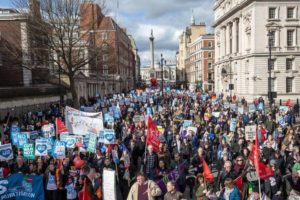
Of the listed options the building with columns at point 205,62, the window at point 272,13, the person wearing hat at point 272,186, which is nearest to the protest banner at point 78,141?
the person wearing hat at point 272,186

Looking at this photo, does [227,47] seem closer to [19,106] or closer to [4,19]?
[4,19]

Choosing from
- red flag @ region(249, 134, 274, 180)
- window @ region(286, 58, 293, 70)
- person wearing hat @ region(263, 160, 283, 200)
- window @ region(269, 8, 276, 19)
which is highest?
window @ region(269, 8, 276, 19)

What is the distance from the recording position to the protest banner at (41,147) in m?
12.7

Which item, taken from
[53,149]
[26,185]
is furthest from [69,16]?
[26,185]

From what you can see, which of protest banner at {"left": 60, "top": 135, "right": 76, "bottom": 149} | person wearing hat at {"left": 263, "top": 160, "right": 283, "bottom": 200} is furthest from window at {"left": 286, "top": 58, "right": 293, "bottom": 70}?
person wearing hat at {"left": 263, "top": 160, "right": 283, "bottom": 200}

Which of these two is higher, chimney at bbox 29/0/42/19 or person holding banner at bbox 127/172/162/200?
chimney at bbox 29/0/42/19

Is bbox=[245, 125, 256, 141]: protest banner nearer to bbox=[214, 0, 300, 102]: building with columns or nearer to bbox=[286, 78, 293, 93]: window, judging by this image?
bbox=[214, 0, 300, 102]: building with columns

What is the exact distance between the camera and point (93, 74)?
2694 inches

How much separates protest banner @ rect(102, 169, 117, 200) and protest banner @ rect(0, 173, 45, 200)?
6.14ft

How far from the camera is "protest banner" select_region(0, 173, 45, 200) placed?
10289 mm

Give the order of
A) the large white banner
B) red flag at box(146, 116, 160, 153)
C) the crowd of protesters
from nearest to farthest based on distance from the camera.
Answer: the crowd of protesters → red flag at box(146, 116, 160, 153) → the large white banner

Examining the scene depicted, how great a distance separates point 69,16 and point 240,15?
37669mm

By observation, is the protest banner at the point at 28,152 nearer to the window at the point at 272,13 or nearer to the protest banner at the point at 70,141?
the protest banner at the point at 70,141

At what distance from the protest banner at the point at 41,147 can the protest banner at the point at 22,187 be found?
2132mm
